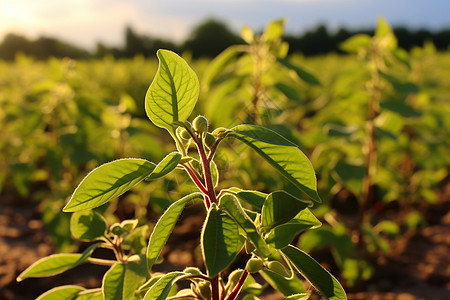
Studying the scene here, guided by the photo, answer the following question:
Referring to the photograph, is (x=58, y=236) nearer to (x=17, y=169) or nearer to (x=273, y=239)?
(x=17, y=169)

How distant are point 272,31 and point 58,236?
5.07ft

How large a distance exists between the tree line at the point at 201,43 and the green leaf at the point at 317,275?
28241 millimetres

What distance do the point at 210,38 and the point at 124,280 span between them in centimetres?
3503

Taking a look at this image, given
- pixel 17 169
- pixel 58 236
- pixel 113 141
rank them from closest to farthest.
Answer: pixel 58 236, pixel 113 141, pixel 17 169

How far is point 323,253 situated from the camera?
9.97 feet

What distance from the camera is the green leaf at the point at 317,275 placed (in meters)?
0.87

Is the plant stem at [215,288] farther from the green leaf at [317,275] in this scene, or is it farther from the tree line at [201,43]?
the tree line at [201,43]

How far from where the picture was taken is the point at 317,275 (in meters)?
0.88

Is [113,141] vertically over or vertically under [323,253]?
over

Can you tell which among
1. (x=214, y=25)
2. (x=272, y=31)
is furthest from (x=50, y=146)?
(x=214, y=25)

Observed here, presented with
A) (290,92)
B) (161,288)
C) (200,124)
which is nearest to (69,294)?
(161,288)

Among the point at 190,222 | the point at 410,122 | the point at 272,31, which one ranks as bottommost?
the point at 190,222

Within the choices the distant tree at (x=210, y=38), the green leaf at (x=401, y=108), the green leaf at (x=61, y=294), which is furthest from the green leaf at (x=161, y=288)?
the distant tree at (x=210, y=38)

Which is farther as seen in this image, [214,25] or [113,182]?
[214,25]
